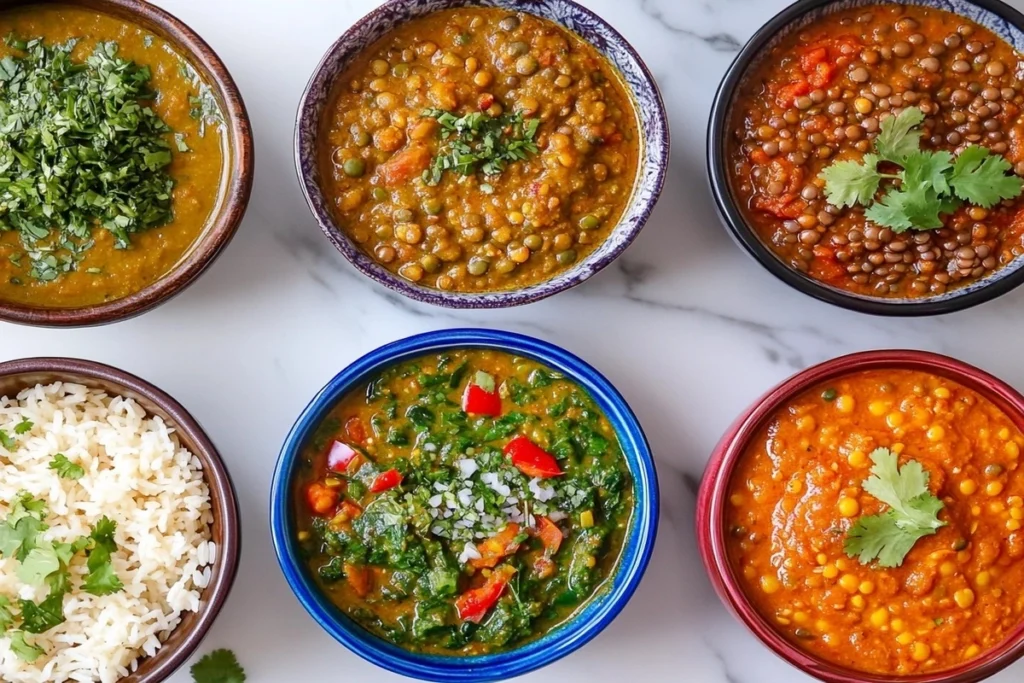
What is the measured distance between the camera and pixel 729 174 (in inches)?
133

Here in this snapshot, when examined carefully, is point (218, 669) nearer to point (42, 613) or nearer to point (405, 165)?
point (42, 613)

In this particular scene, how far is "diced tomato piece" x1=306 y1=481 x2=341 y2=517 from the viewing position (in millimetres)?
3324

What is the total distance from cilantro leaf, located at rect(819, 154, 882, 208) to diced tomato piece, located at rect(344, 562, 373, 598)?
6.66 ft

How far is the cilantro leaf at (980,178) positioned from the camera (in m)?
3.29

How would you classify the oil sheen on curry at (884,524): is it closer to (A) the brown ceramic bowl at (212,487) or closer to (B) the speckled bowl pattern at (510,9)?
(B) the speckled bowl pattern at (510,9)

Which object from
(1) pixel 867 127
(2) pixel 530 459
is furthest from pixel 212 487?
(1) pixel 867 127

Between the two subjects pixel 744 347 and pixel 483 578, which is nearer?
pixel 483 578

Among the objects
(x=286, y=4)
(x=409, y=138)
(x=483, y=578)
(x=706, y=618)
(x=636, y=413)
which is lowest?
(x=706, y=618)

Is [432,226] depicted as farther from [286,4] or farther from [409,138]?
[286,4]

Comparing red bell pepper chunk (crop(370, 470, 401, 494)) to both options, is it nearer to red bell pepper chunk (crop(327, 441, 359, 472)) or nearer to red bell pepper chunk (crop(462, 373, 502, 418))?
red bell pepper chunk (crop(327, 441, 359, 472))

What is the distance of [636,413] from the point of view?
12.2 feet

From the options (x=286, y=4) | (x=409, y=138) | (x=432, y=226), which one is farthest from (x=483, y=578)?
(x=286, y=4)

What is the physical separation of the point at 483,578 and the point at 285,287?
129 cm

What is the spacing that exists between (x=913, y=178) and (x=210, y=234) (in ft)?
7.69
